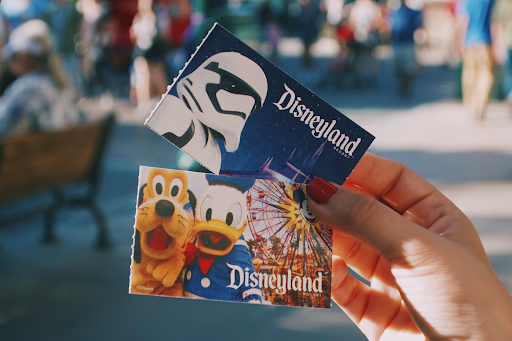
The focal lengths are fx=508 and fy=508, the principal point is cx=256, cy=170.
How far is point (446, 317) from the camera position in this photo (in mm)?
1256

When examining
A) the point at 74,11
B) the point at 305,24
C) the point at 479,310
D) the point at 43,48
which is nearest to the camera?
the point at 479,310

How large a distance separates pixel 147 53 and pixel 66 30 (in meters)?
1.52

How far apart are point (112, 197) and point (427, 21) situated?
17.6m

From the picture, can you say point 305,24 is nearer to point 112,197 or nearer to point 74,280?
point 112,197

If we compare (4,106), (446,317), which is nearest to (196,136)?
(446,317)

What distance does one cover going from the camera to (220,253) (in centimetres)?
134

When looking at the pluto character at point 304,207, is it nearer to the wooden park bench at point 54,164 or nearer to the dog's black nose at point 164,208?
the dog's black nose at point 164,208

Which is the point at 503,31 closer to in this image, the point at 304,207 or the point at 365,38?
the point at 365,38

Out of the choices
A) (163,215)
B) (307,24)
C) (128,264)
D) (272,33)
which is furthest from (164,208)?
(272,33)

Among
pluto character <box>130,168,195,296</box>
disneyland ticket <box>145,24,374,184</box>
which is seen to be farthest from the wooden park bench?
disneyland ticket <box>145,24,374,184</box>

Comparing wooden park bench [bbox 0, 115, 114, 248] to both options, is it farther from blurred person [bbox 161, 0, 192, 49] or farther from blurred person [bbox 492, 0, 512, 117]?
blurred person [bbox 161, 0, 192, 49]

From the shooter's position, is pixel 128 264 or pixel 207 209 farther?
pixel 128 264

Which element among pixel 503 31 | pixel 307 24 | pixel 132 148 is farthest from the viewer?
pixel 307 24

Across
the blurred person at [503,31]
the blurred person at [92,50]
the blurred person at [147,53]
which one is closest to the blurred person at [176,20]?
the blurred person at [92,50]
